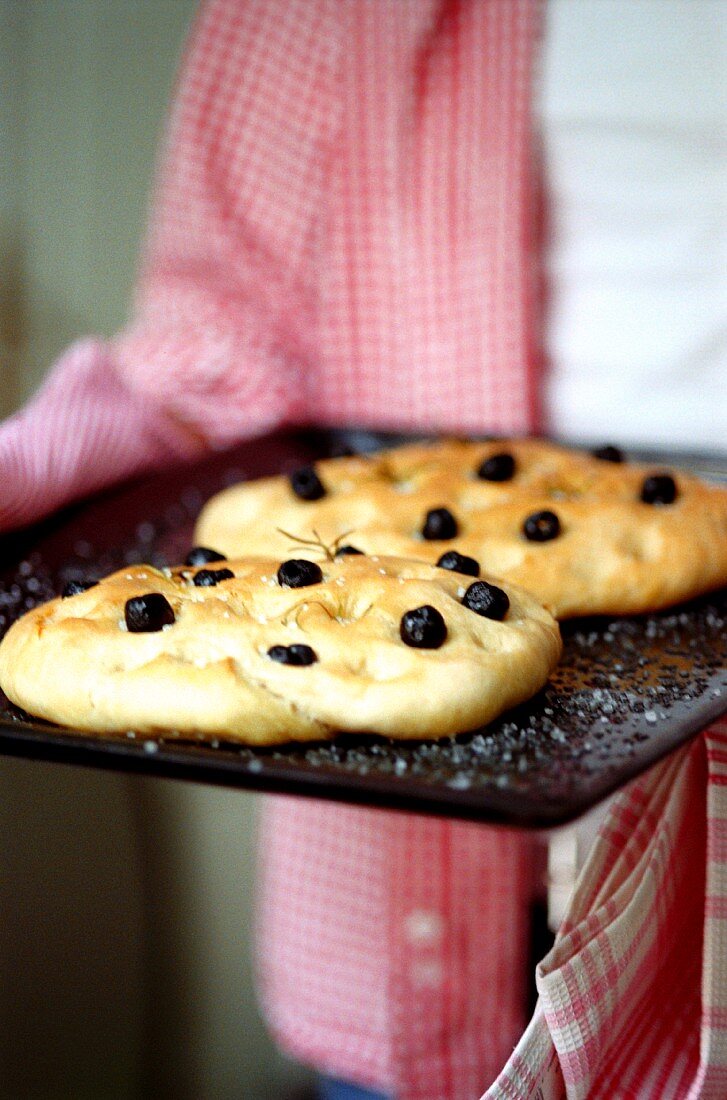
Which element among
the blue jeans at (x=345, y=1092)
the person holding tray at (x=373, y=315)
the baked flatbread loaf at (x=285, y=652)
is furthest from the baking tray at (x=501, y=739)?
the blue jeans at (x=345, y=1092)

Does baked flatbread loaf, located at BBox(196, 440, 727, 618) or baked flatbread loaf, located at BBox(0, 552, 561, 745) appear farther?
baked flatbread loaf, located at BBox(196, 440, 727, 618)

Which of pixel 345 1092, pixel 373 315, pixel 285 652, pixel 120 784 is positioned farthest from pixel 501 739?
pixel 120 784

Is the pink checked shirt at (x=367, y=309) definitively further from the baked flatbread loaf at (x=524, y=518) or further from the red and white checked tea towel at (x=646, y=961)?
the red and white checked tea towel at (x=646, y=961)

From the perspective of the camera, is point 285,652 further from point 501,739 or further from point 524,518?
point 524,518

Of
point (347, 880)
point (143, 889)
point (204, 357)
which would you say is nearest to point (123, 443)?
point (204, 357)

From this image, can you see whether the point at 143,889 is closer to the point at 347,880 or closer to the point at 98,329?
the point at 347,880

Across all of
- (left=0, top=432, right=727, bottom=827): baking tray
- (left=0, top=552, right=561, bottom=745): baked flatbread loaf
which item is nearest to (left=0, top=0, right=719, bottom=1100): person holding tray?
(left=0, top=432, right=727, bottom=827): baking tray

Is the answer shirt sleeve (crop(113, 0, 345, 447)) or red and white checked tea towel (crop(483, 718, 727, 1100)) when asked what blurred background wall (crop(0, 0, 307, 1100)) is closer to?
shirt sleeve (crop(113, 0, 345, 447))
